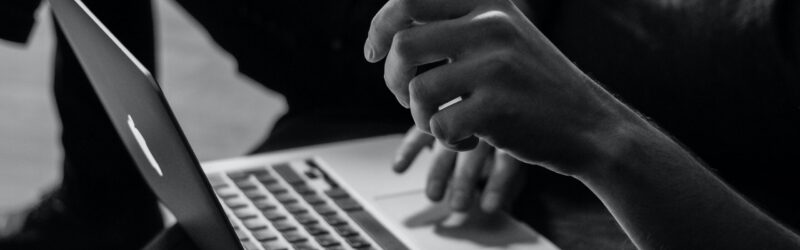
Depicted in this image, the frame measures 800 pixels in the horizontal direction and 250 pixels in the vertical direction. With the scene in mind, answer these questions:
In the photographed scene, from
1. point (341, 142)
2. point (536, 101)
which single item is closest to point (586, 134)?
Answer: point (536, 101)

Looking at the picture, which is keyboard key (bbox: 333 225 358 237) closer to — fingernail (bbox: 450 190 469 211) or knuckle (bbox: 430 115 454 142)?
fingernail (bbox: 450 190 469 211)

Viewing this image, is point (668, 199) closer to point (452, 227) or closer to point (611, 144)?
point (611, 144)

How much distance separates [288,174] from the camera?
1022mm

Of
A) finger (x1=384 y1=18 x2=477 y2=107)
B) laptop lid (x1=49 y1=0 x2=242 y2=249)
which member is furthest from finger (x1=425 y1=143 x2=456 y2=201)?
finger (x1=384 y1=18 x2=477 y2=107)

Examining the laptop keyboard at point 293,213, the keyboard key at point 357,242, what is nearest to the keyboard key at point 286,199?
the laptop keyboard at point 293,213

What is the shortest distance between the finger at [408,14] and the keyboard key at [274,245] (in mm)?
249

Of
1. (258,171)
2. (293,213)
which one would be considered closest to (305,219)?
(293,213)

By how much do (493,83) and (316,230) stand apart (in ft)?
0.98

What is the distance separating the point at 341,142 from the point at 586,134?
503mm

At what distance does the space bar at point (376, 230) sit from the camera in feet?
2.90

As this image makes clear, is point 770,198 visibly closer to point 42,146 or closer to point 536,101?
point 536,101

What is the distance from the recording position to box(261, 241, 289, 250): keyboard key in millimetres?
867

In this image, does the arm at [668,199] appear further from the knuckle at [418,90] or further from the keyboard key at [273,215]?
the keyboard key at [273,215]

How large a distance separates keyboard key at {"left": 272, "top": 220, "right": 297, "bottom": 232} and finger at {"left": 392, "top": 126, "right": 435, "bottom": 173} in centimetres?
17
